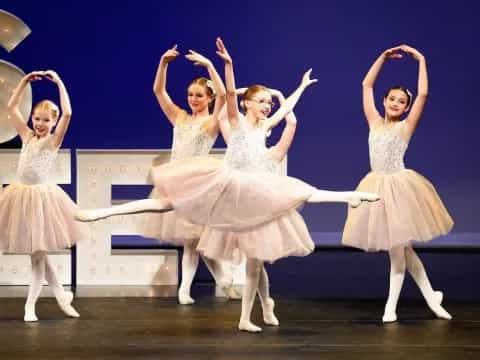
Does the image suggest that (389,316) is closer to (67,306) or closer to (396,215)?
(396,215)

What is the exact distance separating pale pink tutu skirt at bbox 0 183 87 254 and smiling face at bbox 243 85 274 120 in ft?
3.22

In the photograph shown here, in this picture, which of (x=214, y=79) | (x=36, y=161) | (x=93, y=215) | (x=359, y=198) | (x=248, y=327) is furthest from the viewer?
(x=36, y=161)

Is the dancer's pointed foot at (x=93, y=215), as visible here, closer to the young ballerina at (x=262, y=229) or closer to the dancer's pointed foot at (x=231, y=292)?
the young ballerina at (x=262, y=229)

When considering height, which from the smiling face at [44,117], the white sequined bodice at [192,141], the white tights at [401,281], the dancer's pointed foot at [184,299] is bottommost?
the dancer's pointed foot at [184,299]

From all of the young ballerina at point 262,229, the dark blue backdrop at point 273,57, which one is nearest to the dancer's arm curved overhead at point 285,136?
the young ballerina at point 262,229

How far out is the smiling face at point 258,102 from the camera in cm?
412

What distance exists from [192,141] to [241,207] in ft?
3.77

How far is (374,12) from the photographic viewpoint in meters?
7.02

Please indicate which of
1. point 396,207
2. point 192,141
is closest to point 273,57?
point 192,141

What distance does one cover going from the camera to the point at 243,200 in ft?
12.9

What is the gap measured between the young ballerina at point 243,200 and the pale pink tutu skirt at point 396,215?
1.55 feet

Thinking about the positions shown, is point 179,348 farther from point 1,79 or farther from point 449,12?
point 449,12

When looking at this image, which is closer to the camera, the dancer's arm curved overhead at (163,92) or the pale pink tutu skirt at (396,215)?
the pale pink tutu skirt at (396,215)

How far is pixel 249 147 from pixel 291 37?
10.5ft
